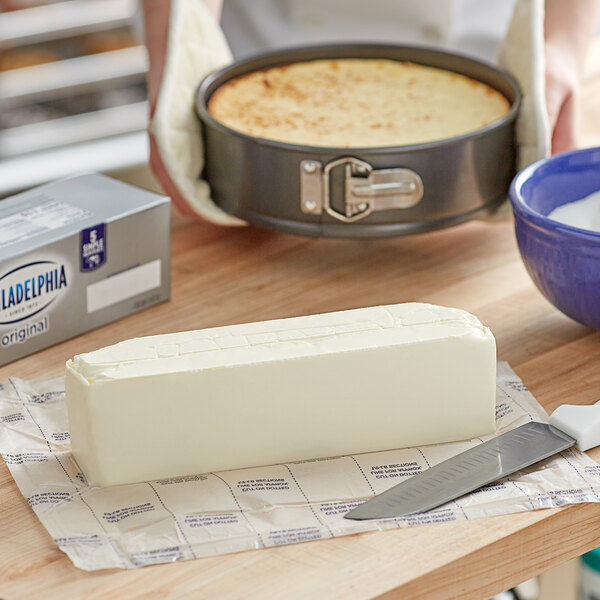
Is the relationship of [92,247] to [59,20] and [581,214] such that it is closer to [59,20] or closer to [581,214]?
[581,214]

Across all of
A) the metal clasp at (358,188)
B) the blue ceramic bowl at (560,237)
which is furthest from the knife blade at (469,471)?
the metal clasp at (358,188)

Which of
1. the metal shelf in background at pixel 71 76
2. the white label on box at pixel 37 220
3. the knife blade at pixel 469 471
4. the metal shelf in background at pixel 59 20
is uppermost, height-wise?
the white label on box at pixel 37 220

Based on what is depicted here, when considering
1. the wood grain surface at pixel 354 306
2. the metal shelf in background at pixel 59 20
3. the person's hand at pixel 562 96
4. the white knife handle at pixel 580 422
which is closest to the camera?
the wood grain surface at pixel 354 306

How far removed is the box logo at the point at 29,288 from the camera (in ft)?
2.93

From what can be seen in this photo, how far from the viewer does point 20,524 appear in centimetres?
73

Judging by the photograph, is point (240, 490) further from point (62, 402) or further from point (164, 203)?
point (164, 203)

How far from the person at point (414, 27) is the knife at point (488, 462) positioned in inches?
17.7

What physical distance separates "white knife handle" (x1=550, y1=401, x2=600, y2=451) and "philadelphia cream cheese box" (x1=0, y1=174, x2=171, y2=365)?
42cm

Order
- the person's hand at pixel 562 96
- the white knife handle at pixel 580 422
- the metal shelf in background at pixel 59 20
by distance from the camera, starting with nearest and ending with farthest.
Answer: the white knife handle at pixel 580 422, the person's hand at pixel 562 96, the metal shelf in background at pixel 59 20

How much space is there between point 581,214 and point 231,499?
451 millimetres

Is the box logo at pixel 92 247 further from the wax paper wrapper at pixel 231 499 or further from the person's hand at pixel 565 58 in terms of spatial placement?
→ the person's hand at pixel 565 58

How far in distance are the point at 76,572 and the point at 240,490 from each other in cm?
14

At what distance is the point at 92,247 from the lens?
94 cm

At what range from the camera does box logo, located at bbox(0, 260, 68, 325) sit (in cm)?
89
